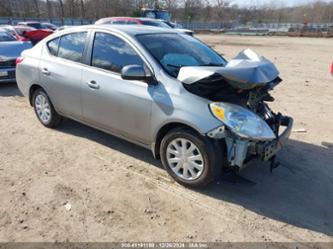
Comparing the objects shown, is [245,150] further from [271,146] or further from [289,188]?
[289,188]

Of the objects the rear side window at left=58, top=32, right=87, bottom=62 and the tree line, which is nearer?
the rear side window at left=58, top=32, right=87, bottom=62

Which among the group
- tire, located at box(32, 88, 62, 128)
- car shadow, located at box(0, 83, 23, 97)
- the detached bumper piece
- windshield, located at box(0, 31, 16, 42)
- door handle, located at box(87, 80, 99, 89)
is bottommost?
car shadow, located at box(0, 83, 23, 97)

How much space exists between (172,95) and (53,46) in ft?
8.38

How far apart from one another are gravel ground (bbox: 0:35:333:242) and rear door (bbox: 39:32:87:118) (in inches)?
24.2

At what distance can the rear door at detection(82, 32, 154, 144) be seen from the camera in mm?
3615

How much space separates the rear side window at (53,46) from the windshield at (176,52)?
5.48 ft

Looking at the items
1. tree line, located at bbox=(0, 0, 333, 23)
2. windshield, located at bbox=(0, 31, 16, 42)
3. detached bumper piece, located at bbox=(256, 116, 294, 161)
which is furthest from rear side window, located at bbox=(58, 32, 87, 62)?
tree line, located at bbox=(0, 0, 333, 23)

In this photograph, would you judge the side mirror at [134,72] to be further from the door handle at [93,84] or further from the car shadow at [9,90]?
the car shadow at [9,90]

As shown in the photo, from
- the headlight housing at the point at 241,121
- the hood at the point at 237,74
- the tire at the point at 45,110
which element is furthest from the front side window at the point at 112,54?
the tire at the point at 45,110

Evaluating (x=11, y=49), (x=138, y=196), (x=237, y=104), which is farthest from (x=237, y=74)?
(x=11, y=49)

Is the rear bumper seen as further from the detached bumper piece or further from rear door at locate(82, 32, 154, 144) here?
the detached bumper piece

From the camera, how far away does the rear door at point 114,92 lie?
11.9 ft

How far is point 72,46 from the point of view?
4.44 metres

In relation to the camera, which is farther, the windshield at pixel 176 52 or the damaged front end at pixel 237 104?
the windshield at pixel 176 52
